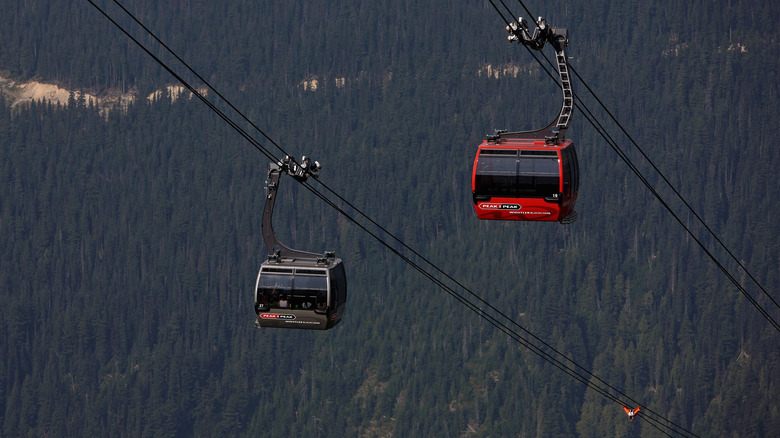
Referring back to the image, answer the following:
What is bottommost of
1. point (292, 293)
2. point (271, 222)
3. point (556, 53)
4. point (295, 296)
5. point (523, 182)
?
point (295, 296)

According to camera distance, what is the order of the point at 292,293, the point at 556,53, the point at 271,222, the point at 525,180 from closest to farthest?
the point at 556,53 → the point at 525,180 → the point at 271,222 → the point at 292,293

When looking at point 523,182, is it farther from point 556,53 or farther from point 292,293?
point 292,293

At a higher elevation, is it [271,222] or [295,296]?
[271,222]

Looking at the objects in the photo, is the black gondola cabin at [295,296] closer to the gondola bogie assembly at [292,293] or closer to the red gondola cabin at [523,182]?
the gondola bogie assembly at [292,293]

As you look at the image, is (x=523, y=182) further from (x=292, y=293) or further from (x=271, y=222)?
(x=292, y=293)

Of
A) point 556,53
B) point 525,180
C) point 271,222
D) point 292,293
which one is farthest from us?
point 292,293

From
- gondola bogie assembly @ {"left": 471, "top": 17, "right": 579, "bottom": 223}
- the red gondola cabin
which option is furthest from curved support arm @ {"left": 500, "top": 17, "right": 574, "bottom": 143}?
the red gondola cabin

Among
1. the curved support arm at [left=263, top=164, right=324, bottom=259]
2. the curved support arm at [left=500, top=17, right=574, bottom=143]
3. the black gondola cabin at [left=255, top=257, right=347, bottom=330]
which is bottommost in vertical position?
the black gondola cabin at [left=255, top=257, right=347, bottom=330]

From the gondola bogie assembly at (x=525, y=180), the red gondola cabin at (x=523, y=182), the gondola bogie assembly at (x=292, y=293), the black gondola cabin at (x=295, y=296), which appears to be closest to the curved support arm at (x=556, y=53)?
the gondola bogie assembly at (x=525, y=180)

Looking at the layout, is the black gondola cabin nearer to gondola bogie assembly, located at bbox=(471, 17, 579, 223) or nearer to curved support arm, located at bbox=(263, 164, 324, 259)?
curved support arm, located at bbox=(263, 164, 324, 259)

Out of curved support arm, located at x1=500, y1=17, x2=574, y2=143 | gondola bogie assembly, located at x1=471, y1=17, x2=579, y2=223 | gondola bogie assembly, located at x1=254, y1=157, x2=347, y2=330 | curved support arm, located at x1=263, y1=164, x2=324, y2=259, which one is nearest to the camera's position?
curved support arm, located at x1=500, y1=17, x2=574, y2=143

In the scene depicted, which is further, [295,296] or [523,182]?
[295,296]

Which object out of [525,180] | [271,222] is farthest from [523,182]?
[271,222]
